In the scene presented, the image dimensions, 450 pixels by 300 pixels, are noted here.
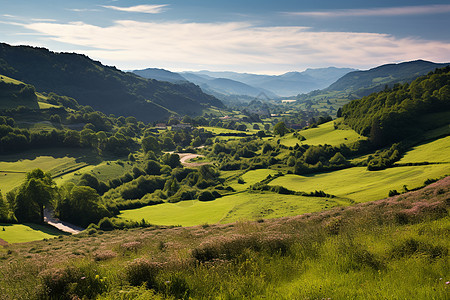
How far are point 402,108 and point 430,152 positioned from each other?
38.2 m

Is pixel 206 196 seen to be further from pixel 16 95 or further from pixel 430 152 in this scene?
pixel 16 95

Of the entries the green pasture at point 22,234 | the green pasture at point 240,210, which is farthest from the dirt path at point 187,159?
the green pasture at point 22,234

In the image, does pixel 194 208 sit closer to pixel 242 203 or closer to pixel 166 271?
pixel 242 203

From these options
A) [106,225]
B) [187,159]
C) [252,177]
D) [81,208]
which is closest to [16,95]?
[187,159]

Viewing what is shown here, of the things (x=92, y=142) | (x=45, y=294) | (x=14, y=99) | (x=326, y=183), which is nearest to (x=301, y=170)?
(x=326, y=183)

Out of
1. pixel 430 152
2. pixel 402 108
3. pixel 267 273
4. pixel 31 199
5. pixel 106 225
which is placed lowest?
pixel 106 225

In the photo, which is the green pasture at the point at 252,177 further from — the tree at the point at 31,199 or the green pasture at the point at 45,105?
the green pasture at the point at 45,105

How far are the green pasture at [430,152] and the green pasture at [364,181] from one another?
5.53m

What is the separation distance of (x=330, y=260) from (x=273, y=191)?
6010cm

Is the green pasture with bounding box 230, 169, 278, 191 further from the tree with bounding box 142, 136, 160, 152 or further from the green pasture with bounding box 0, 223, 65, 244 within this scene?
the tree with bounding box 142, 136, 160, 152

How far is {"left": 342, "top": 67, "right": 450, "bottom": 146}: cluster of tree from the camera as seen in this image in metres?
91.3

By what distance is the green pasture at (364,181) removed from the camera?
45125mm

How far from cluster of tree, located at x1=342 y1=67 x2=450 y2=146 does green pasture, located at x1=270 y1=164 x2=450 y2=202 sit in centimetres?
2945

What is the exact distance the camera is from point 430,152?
63.9 meters
